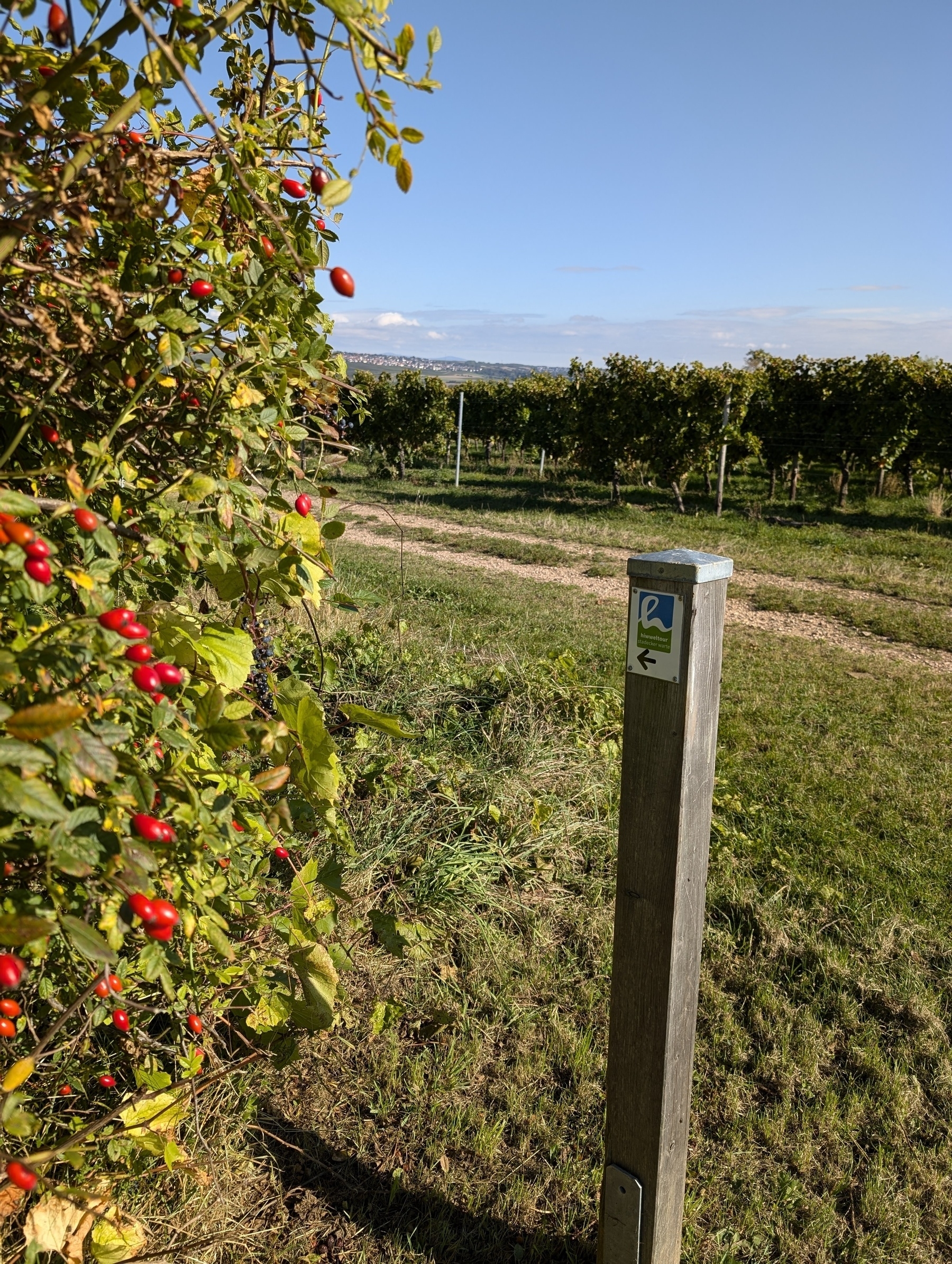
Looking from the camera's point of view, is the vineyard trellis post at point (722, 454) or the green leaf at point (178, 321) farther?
the vineyard trellis post at point (722, 454)

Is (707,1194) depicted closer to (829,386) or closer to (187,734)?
(187,734)

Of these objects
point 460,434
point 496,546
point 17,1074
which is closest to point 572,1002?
point 17,1074

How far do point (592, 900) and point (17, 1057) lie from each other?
1948 mm

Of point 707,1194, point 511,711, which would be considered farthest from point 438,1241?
point 511,711

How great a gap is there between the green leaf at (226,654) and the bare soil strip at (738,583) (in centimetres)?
576

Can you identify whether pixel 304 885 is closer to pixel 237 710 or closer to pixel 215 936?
pixel 215 936

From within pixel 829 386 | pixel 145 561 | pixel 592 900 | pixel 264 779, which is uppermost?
pixel 829 386

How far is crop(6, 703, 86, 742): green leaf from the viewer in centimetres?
72

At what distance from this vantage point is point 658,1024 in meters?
1.49

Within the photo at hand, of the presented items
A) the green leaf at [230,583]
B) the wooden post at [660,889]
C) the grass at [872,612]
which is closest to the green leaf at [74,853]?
the green leaf at [230,583]

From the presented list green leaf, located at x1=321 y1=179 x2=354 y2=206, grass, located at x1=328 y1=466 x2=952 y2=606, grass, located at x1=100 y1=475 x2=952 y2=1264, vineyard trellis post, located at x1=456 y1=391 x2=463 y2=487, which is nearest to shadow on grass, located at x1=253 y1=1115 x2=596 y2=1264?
grass, located at x1=100 y1=475 x2=952 y2=1264

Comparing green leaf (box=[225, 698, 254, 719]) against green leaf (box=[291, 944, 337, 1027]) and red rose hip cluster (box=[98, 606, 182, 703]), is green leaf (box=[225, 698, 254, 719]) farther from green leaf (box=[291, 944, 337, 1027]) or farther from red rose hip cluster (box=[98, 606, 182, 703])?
green leaf (box=[291, 944, 337, 1027])

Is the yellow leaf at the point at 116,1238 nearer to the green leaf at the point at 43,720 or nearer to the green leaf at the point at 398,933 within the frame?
the green leaf at the point at 398,933

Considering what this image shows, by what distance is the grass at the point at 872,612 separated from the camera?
6.61 meters
